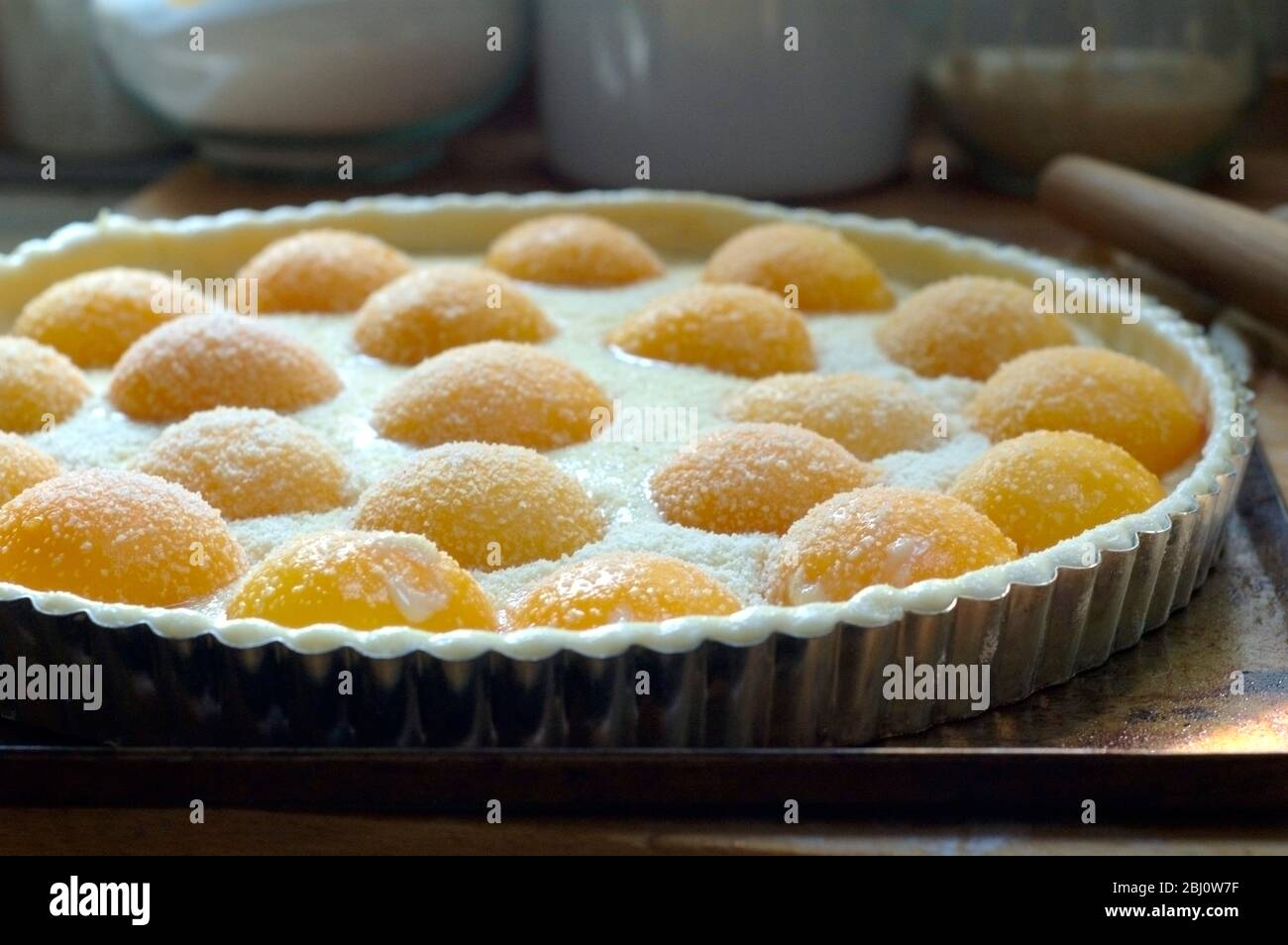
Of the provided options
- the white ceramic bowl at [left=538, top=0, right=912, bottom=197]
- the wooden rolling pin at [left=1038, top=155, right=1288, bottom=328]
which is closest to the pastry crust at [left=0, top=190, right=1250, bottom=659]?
the wooden rolling pin at [left=1038, top=155, right=1288, bottom=328]

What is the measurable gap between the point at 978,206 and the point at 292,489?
164cm

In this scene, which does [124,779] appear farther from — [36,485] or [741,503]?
[741,503]

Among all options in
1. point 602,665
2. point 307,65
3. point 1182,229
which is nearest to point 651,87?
point 307,65

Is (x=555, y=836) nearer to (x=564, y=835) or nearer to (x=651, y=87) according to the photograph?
(x=564, y=835)

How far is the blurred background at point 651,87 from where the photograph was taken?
7.86ft

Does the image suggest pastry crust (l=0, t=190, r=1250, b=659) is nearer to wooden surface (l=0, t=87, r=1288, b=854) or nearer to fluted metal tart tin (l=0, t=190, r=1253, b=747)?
fluted metal tart tin (l=0, t=190, r=1253, b=747)

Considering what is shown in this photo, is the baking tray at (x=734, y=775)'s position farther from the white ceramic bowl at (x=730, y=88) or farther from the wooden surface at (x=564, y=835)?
the white ceramic bowl at (x=730, y=88)

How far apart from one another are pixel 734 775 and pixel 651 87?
1.69 m

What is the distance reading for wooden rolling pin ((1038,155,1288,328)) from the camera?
1.75m

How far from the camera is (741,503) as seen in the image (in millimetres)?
1324

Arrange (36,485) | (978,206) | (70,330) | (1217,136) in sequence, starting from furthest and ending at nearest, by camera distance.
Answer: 1. (978,206)
2. (1217,136)
3. (70,330)
4. (36,485)
